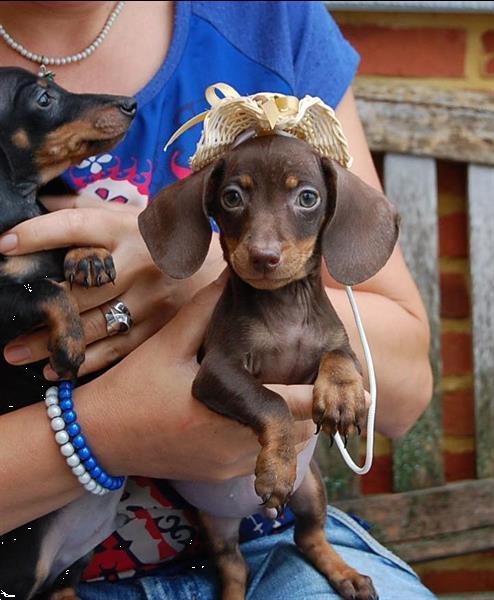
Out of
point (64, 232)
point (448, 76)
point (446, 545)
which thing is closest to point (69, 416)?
point (64, 232)

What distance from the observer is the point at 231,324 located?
141cm

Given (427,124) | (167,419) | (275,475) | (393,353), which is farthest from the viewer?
(427,124)

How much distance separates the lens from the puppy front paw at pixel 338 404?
1.28 m

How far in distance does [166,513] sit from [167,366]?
0.30 meters

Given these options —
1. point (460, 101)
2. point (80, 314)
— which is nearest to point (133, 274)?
point (80, 314)

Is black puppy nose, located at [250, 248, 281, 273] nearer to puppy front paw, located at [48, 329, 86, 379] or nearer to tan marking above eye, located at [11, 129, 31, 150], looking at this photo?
puppy front paw, located at [48, 329, 86, 379]

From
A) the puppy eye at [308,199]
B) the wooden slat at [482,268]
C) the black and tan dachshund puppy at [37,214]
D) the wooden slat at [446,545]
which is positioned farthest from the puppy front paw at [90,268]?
the wooden slat at [446,545]

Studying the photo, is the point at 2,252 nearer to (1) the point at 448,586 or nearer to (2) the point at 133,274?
(2) the point at 133,274

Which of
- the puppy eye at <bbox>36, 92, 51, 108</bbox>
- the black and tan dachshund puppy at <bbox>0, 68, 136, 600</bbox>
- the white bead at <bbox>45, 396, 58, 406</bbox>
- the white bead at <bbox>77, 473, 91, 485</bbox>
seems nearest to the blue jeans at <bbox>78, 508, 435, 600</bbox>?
the black and tan dachshund puppy at <bbox>0, 68, 136, 600</bbox>

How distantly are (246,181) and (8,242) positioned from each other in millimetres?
389

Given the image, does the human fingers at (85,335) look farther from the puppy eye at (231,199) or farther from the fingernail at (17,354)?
the puppy eye at (231,199)

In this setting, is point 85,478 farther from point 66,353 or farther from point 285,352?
point 285,352

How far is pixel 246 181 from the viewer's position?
1327 millimetres

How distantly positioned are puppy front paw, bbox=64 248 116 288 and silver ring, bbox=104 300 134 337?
4cm
